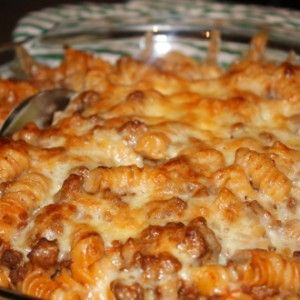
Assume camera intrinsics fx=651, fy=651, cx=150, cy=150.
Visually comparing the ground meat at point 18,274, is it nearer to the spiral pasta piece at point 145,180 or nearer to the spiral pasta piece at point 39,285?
the spiral pasta piece at point 39,285

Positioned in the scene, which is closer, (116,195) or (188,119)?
(116,195)

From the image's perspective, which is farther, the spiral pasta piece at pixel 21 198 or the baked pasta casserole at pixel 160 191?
the spiral pasta piece at pixel 21 198

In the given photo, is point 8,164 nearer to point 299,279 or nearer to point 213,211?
point 213,211

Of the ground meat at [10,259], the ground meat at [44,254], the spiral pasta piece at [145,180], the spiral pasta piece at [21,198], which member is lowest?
the ground meat at [10,259]

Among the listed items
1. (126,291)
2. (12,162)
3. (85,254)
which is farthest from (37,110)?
(126,291)

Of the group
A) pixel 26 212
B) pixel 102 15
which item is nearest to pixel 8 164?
pixel 26 212

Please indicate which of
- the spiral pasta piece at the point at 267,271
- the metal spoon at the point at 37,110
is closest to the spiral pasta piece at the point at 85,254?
the spiral pasta piece at the point at 267,271

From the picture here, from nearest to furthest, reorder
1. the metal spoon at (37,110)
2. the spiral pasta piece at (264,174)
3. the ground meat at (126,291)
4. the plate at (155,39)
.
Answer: the ground meat at (126,291) < the spiral pasta piece at (264,174) < the metal spoon at (37,110) < the plate at (155,39)
